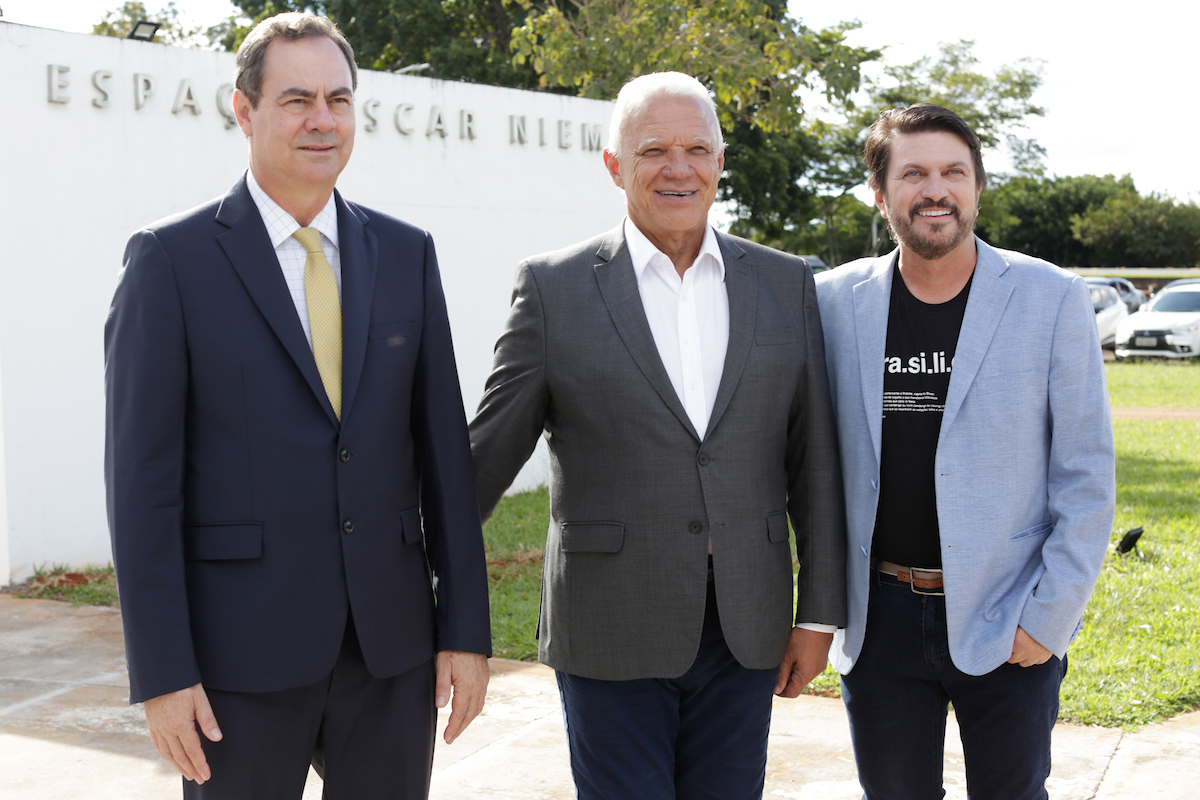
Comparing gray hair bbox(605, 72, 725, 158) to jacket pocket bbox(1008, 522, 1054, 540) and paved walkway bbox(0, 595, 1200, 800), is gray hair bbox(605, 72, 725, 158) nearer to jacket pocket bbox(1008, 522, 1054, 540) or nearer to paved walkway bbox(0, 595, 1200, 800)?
jacket pocket bbox(1008, 522, 1054, 540)

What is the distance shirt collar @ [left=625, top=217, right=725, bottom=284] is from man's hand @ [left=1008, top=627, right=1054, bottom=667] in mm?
1116

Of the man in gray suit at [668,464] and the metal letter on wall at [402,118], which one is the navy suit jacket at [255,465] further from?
the metal letter on wall at [402,118]

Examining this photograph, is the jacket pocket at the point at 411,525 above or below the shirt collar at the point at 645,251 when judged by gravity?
below

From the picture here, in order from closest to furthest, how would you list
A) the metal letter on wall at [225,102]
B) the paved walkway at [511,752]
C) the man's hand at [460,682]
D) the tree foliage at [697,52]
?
the man's hand at [460,682] < the paved walkway at [511,752] < the metal letter on wall at [225,102] < the tree foliage at [697,52]

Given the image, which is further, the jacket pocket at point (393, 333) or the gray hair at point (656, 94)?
the gray hair at point (656, 94)

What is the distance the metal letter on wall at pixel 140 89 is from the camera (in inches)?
286

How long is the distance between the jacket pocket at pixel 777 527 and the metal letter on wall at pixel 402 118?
21.8ft

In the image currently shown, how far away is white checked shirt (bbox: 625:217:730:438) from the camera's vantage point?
268cm

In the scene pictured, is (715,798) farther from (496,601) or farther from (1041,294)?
(496,601)

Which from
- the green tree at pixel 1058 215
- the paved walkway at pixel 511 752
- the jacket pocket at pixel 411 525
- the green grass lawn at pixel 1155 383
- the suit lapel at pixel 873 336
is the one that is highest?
the green tree at pixel 1058 215

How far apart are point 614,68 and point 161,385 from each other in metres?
10.4

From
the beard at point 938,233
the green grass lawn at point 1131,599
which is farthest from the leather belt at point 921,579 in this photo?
the green grass lawn at point 1131,599

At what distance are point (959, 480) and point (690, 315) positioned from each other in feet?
2.50

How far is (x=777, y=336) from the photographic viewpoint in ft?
9.01
